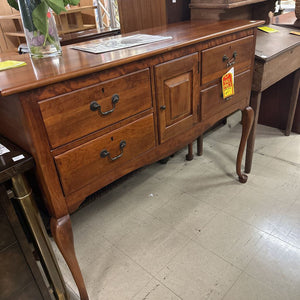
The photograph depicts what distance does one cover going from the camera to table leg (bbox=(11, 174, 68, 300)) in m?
0.82

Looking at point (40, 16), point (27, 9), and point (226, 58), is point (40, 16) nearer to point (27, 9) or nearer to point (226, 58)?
point (27, 9)

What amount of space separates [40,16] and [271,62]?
1186 mm

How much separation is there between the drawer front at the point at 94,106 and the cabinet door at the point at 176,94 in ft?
0.23

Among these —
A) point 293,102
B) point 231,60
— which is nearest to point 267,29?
point 293,102

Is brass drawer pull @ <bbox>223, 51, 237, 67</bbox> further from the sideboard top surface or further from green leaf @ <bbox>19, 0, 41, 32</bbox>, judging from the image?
green leaf @ <bbox>19, 0, 41, 32</bbox>

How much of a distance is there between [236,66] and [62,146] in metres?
0.92

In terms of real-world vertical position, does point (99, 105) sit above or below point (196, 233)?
above

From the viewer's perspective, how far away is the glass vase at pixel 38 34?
0.90 m

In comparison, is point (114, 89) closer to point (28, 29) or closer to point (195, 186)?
point (28, 29)

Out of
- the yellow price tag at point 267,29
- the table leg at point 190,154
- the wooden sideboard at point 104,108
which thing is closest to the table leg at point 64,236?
the wooden sideboard at point 104,108

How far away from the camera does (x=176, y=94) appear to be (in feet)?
3.60

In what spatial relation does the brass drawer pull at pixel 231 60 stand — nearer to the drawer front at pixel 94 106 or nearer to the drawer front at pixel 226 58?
the drawer front at pixel 226 58

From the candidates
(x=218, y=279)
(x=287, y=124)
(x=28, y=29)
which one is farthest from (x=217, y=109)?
A: (x=287, y=124)

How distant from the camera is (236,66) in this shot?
1.35 meters
